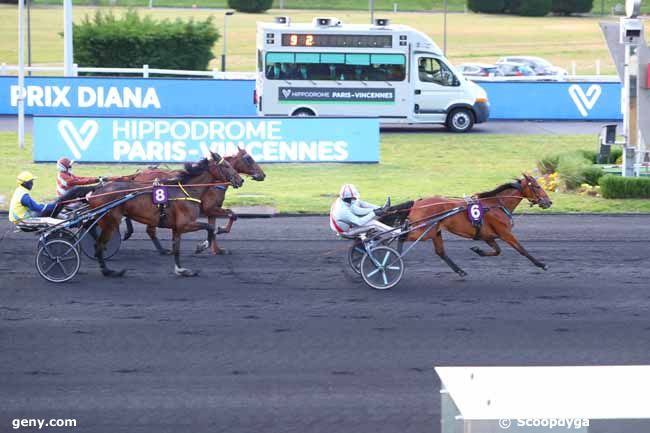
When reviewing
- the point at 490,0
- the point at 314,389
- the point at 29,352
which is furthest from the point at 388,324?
the point at 490,0

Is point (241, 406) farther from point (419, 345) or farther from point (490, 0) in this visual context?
point (490, 0)

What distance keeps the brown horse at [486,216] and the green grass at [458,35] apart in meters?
40.0

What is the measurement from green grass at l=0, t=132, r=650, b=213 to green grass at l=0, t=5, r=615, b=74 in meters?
26.3

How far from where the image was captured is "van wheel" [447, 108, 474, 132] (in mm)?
30438

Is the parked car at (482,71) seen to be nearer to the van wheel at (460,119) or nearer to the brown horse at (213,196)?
the van wheel at (460,119)

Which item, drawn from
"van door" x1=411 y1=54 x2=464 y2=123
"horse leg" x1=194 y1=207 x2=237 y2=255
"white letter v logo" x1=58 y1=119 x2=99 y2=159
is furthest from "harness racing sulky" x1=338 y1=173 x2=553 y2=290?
"van door" x1=411 y1=54 x2=464 y2=123

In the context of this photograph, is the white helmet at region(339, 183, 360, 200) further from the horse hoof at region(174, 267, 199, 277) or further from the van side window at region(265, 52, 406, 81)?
the van side window at region(265, 52, 406, 81)

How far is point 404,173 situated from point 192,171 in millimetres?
9417

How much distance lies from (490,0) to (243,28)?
19380 mm

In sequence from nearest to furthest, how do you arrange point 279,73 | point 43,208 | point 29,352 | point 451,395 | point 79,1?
1. point 451,395
2. point 29,352
3. point 43,208
4. point 279,73
5. point 79,1

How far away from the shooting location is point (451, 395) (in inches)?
155

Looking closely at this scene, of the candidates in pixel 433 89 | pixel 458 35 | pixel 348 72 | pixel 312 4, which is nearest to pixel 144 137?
pixel 348 72

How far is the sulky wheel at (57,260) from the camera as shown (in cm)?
1277

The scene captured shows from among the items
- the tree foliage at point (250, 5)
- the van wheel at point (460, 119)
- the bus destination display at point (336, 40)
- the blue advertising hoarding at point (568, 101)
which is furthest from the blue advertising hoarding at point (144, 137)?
the tree foliage at point (250, 5)
